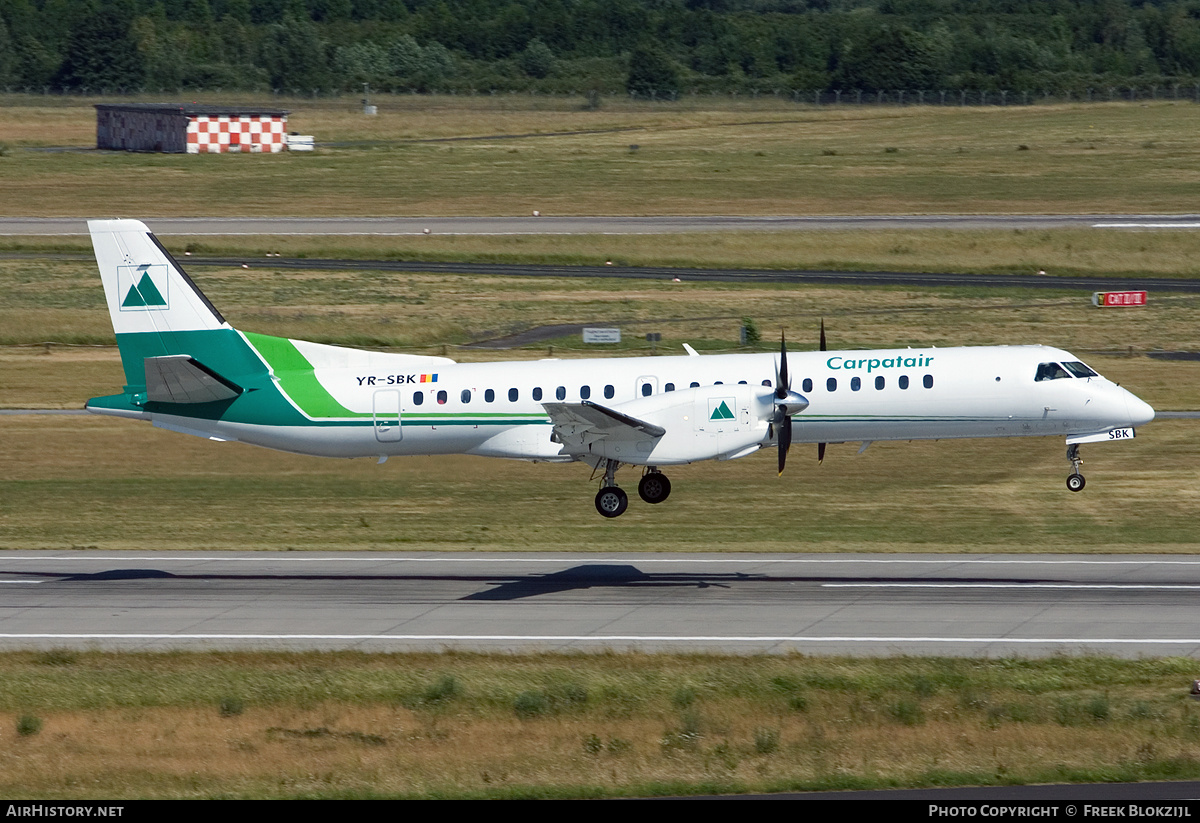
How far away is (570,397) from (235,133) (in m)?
104

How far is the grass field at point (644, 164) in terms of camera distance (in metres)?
109

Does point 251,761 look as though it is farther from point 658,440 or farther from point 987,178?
point 987,178

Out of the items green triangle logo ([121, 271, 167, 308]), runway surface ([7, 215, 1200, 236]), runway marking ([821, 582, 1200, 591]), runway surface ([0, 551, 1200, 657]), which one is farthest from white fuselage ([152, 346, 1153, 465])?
runway surface ([7, 215, 1200, 236])

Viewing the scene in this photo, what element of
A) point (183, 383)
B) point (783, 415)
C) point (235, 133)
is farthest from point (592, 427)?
point (235, 133)

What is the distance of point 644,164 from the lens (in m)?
126

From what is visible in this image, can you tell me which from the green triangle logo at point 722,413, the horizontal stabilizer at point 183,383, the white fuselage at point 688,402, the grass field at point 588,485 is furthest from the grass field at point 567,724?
the grass field at point 588,485

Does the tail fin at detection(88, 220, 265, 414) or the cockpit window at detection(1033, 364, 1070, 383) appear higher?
the tail fin at detection(88, 220, 265, 414)

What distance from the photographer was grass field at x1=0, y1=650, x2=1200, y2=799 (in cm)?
2125

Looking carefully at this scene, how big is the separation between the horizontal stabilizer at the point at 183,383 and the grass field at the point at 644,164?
236 ft

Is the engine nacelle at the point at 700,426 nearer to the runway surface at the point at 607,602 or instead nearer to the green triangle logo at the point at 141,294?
the runway surface at the point at 607,602

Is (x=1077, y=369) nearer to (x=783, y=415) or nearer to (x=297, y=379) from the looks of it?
(x=783, y=415)

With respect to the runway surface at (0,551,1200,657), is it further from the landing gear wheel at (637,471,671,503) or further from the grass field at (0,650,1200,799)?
the landing gear wheel at (637,471,671,503)

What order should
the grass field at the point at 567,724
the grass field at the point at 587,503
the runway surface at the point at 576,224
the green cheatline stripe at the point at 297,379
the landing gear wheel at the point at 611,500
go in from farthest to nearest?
1. the runway surface at the point at 576,224
2. the green cheatline stripe at the point at 297,379
3. the landing gear wheel at the point at 611,500
4. the grass field at the point at 587,503
5. the grass field at the point at 567,724

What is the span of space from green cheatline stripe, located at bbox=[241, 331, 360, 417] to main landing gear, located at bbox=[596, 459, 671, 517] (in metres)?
6.10
